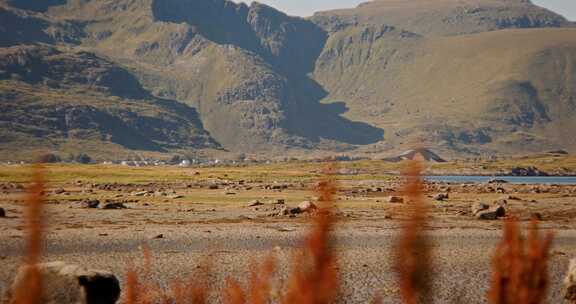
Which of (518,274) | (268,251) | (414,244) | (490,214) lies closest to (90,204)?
(490,214)

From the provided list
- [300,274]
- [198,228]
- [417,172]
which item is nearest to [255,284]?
[300,274]

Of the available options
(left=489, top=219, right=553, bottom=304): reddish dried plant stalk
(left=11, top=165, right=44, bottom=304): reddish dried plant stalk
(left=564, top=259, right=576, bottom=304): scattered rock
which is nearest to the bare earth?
(left=564, top=259, right=576, bottom=304): scattered rock

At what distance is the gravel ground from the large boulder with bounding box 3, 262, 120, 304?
6.20 ft

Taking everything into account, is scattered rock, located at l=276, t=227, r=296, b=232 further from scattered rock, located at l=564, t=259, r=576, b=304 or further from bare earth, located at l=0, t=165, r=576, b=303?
scattered rock, located at l=564, t=259, r=576, b=304

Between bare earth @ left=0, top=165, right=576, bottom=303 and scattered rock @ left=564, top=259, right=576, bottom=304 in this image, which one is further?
bare earth @ left=0, top=165, right=576, bottom=303

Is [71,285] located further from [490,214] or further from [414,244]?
[490,214]

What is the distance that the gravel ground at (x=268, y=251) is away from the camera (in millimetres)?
27950

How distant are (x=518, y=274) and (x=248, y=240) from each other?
37.1 metres

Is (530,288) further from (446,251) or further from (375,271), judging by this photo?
(446,251)

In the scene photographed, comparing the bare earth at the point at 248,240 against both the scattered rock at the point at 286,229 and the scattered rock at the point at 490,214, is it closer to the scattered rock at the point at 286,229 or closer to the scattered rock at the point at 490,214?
the scattered rock at the point at 286,229

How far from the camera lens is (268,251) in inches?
814

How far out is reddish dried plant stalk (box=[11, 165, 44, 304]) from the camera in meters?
5.82

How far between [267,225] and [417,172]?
4710cm

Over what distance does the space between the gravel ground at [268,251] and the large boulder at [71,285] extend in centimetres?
189
